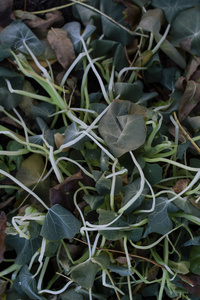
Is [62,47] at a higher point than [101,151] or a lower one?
higher

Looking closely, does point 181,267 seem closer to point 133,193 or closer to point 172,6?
point 133,193

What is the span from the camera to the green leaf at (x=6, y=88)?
81cm

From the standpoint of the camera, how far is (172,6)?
836mm

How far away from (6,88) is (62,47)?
17 cm

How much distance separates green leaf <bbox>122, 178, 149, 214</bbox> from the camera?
0.69 meters

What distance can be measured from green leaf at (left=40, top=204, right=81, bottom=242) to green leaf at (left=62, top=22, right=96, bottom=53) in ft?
1.27

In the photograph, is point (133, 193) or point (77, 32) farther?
point (77, 32)

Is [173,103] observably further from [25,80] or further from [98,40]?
[25,80]

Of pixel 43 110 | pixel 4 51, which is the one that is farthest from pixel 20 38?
pixel 43 110

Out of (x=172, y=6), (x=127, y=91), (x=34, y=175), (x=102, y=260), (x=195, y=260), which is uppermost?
(x=172, y=6)

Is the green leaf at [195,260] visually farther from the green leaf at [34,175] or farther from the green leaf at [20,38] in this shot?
the green leaf at [20,38]

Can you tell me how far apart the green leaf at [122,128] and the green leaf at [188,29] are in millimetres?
231

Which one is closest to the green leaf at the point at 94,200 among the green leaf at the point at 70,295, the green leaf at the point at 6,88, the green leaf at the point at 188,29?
the green leaf at the point at 70,295

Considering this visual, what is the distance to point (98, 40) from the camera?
80cm
